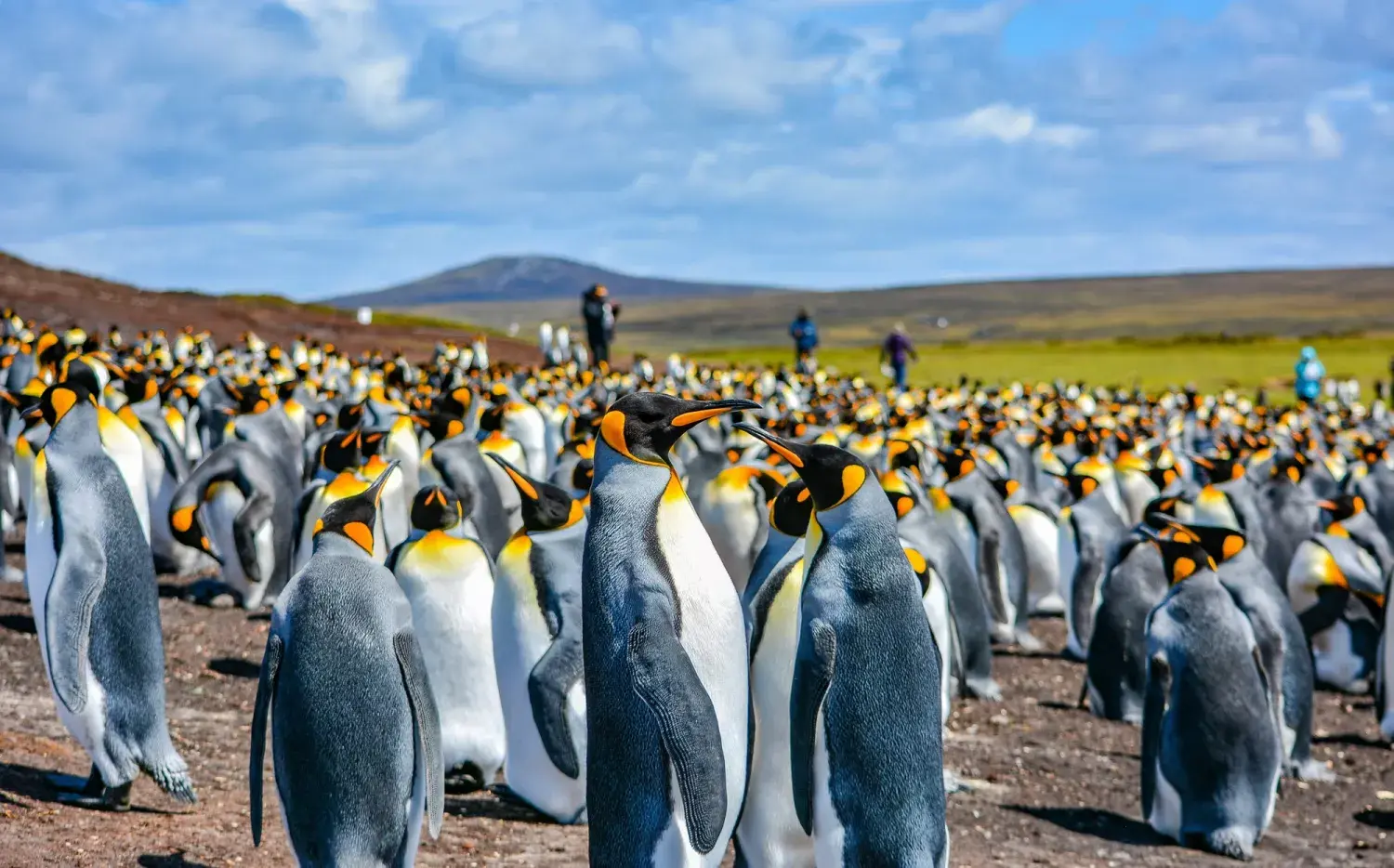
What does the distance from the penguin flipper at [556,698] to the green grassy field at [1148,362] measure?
27.0 meters

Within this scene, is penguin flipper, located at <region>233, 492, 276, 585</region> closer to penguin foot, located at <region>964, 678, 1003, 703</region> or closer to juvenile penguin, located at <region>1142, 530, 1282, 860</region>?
penguin foot, located at <region>964, 678, 1003, 703</region>

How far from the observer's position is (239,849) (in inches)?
171

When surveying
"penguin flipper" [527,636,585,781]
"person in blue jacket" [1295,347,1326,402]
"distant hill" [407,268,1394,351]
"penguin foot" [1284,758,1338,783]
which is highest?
"distant hill" [407,268,1394,351]

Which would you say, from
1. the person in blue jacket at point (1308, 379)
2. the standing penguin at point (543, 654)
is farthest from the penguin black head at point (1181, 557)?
the person in blue jacket at point (1308, 379)

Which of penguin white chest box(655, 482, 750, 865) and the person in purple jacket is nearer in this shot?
penguin white chest box(655, 482, 750, 865)

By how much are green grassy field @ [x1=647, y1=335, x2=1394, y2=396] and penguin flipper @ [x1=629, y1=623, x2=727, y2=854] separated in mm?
28287

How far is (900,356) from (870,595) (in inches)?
965

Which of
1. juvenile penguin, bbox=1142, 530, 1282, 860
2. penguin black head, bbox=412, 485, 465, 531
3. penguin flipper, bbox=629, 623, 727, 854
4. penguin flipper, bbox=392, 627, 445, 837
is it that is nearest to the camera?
penguin flipper, bbox=629, 623, 727, 854

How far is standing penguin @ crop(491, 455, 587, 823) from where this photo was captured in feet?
15.7

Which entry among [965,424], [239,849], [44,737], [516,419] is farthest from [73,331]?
[239,849]

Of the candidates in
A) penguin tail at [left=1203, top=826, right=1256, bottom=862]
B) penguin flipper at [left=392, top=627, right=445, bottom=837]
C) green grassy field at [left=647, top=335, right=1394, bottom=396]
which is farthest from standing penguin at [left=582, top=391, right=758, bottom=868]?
green grassy field at [left=647, top=335, right=1394, bottom=396]

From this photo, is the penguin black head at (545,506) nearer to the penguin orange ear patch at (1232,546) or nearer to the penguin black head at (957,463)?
the penguin orange ear patch at (1232,546)

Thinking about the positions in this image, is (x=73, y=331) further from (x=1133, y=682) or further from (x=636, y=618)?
(x=636, y=618)

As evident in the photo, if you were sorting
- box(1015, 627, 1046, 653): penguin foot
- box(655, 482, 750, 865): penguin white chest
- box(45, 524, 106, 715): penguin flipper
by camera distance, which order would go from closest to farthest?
1. box(655, 482, 750, 865): penguin white chest
2. box(45, 524, 106, 715): penguin flipper
3. box(1015, 627, 1046, 653): penguin foot
